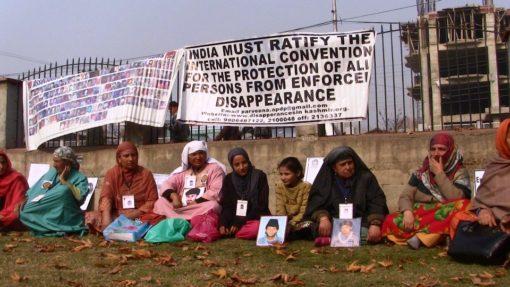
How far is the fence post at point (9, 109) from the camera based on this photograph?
10156mm

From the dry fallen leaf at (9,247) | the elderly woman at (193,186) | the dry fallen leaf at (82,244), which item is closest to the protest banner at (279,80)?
the elderly woman at (193,186)

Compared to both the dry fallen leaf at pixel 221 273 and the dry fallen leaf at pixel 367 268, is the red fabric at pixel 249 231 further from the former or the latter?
the dry fallen leaf at pixel 367 268

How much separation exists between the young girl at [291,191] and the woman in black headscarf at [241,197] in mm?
227

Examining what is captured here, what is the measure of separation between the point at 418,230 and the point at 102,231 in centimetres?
360

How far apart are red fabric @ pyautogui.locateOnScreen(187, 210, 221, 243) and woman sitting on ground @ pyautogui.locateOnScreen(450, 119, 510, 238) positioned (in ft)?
8.10

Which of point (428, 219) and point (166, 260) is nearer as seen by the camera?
point (166, 260)

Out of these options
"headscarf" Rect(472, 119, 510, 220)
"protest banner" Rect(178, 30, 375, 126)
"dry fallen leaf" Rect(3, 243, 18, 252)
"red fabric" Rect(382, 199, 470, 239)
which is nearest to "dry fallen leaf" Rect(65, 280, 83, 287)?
"dry fallen leaf" Rect(3, 243, 18, 252)

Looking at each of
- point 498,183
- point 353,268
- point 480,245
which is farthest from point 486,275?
point 498,183

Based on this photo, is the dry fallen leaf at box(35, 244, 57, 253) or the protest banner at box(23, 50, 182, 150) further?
the protest banner at box(23, 50, 182, 150)

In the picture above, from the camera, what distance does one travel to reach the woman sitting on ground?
4492 mm

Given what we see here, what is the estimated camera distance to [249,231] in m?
5.97

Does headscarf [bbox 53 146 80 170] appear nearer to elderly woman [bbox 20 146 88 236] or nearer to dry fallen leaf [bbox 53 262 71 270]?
elderly woman [bbox 20 146 88 236]

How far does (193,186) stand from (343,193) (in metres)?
1.97

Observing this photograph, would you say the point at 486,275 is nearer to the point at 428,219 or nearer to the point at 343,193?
the point at 428,219
